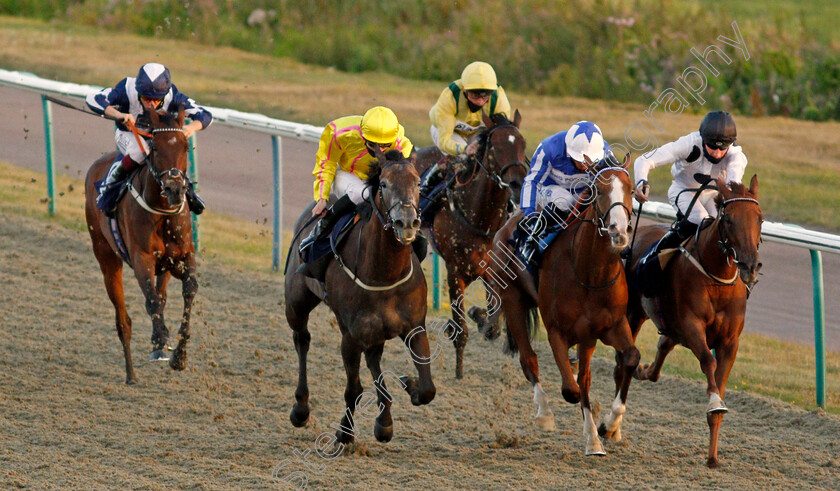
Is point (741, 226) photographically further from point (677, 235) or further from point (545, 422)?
point (545, 422)

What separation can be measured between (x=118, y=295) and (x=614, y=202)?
3743 mm

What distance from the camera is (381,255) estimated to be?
5.79 metres

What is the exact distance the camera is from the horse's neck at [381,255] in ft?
18.9

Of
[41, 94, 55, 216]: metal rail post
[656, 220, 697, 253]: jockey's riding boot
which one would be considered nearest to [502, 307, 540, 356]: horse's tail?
[656, 220, 697, 253]: jockey's riding boot

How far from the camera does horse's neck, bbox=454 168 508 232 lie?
7.52 metres

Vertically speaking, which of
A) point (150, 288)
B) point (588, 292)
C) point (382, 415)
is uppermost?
point (588, 292)

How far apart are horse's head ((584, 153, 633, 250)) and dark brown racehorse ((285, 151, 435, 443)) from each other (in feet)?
2.83

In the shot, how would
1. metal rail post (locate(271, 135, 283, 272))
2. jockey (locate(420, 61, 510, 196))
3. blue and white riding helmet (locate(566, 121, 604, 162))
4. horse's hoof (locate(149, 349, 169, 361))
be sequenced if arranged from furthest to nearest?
metal rail post (locate(271, 135, 283, 272)) < jockey (locate(420, 61, 510, 196)) < horse's hoof (locate(149, 349, 169, 361)) < blue and white riding helmet (locate(566, 121, 604, 162))

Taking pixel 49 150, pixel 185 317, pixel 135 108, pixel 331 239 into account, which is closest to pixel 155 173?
pixel 135 108

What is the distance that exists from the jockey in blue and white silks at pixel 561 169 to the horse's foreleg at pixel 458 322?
3.92 ft

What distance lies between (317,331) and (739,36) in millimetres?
9707

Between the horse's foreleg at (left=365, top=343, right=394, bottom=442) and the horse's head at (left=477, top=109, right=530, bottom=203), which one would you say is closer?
the horse's foreleg at (left=365, top=343, right=394, bottom=442)

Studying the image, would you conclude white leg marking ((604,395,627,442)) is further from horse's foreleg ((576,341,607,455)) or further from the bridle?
the bridle

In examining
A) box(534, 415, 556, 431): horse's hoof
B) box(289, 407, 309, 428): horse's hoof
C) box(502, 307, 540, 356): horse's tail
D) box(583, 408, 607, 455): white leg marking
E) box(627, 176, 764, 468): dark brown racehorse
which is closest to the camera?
box(627, 176, 764, 468): dark brown racehorse
